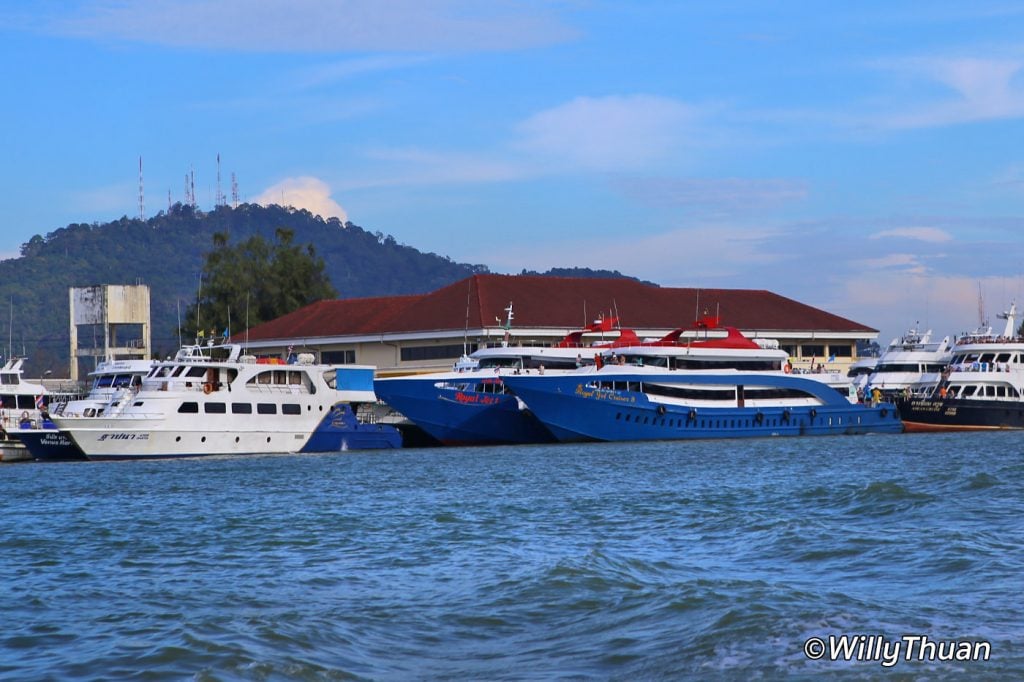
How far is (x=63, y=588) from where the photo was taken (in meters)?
16.9

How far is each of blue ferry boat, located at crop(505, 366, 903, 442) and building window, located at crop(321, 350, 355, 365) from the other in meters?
17.3

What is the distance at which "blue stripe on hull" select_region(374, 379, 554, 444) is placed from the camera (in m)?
50.4

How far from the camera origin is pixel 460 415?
50.9m

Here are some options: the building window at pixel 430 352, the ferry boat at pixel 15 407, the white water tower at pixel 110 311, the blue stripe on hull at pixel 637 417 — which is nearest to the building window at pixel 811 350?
the blue stripe on hull at pixel 637 417

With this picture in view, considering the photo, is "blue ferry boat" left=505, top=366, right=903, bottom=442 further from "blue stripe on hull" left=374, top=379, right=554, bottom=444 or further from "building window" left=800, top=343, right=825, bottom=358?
"building window" left=800, top=343, right=825, bottom=358

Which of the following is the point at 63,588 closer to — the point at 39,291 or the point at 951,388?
the point at 951,388

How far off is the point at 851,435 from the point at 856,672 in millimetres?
44763

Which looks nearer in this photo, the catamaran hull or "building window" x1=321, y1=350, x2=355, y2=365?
the catamaran hull

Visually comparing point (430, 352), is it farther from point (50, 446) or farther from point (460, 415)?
point (50, 446)

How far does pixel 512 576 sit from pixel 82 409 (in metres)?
32.7

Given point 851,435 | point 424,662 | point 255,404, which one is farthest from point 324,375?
point 424,662

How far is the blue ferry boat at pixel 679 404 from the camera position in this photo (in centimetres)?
5009

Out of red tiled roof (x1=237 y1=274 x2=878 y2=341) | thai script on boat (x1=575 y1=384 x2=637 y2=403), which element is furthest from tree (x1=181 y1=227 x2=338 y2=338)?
thai script on boat (x1=575 y1=384 x2=637 y2=403)

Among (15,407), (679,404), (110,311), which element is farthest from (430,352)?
(15,407)
